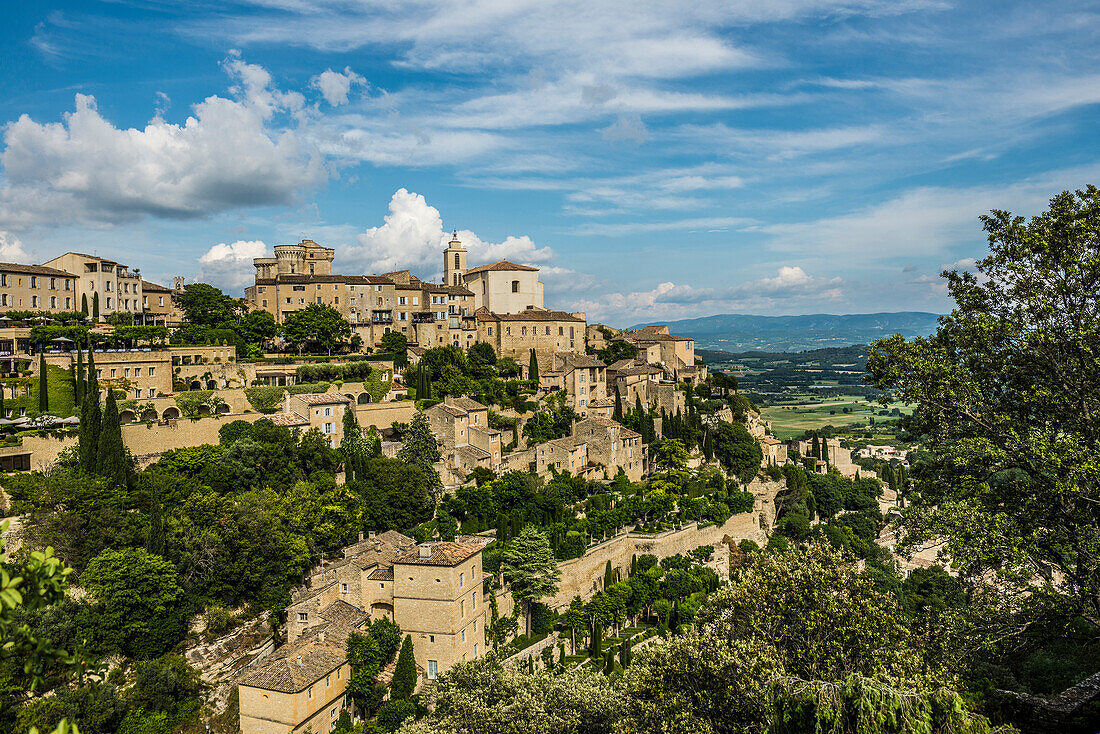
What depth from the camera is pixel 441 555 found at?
94.7ft

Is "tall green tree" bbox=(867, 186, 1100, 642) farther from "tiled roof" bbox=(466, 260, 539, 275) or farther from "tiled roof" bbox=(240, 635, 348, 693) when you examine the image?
"tiled roof" bbox=(466, 260, 539, 275)

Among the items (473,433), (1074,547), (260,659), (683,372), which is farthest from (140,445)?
(683,372)

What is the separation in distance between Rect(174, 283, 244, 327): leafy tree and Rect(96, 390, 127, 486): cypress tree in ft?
90.0

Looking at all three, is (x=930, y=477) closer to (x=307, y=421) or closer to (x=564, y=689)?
(x=564, y=689)

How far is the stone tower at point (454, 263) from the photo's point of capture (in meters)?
80.4

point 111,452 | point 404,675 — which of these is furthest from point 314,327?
point 404,675

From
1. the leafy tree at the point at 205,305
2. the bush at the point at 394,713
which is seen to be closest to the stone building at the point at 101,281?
the leafy tree at the point at 205,305

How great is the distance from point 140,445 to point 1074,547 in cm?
4080

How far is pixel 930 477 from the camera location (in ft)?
59.5

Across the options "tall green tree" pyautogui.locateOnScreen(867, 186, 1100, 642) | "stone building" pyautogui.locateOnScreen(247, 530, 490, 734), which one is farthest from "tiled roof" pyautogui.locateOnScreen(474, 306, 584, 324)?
"tall green tree" pyautogui.locateOnScreen(867, 186, 1100, 642)

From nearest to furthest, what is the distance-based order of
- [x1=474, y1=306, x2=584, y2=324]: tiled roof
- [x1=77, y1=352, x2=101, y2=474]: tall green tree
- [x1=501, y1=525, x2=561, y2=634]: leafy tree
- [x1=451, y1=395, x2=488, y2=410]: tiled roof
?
[x1=77, y1=352, x2=101, y2=474]: tall green tree, [x1=501, y1=525, x2=561, y2=634]: leafy tree, [x1=451, y1=395, x2=488, y2=410]: tiled roof, [x1=474, y1=306, x2=584, y2=324]: tiled roof

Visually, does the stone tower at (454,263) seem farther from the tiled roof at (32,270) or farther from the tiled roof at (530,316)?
the tiled roof at (32,270)

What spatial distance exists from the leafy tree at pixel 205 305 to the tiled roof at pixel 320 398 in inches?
822

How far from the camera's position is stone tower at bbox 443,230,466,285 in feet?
264
